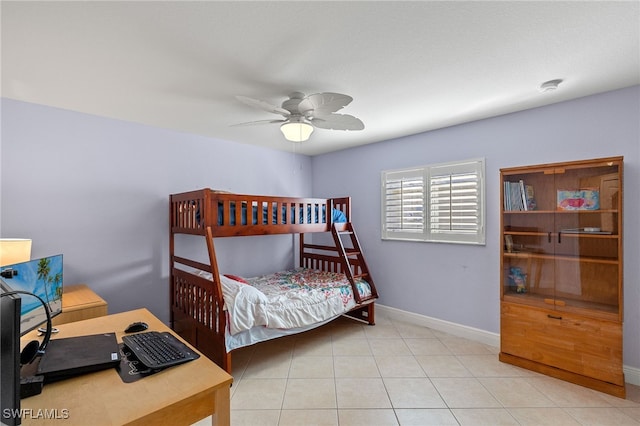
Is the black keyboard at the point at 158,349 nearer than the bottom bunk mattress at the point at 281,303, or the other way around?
the black keyboard at the point at 158,349

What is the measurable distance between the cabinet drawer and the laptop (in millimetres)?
2926

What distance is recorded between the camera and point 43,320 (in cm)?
132

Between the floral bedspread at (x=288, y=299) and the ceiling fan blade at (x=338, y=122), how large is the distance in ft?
4.97

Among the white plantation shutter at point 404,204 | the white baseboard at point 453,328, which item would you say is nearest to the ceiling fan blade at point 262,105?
the white plantation shutter at point 404,204

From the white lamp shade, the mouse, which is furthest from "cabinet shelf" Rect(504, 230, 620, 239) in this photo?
the white lamp shade

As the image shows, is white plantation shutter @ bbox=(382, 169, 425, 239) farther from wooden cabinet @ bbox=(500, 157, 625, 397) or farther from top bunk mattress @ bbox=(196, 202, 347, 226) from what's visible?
wooden cabinet @ bbox=(500, 157, 625, 397)

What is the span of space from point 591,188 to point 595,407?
158 centimetres

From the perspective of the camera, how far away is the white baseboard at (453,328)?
2.32m

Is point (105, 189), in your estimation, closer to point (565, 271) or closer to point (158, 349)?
point (158, 349)

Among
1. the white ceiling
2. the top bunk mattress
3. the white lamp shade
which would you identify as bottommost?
the white lamp shade

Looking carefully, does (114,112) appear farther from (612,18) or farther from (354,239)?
(612,18)

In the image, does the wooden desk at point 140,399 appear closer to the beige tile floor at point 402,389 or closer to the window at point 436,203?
the beige tile floor at point 402,389

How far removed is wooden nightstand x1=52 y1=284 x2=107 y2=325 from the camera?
2.04 m

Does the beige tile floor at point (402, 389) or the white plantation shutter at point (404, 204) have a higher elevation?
the white plantation shutter at point (404, 204)
